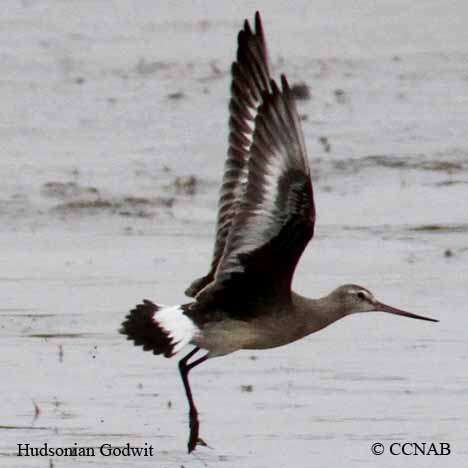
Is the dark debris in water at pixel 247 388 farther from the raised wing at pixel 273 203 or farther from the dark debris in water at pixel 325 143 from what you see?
the dark debris in water at pixel 325 143

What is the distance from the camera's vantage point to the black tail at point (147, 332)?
834 centimetres

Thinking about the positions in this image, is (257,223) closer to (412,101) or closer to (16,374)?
(16,374)

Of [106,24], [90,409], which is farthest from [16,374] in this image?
[106,24]

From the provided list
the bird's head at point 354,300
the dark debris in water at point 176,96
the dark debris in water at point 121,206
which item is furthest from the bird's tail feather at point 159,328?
the dark debris in water at point 176,96

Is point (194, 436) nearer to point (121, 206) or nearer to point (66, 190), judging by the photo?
point (121, 206)

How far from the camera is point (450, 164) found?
1458 centimetres

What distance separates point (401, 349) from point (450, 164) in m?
5.08

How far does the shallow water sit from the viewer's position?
8.43 metres

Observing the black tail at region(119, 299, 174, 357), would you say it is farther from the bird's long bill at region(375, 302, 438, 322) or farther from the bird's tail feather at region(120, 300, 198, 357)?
the bird's long bill at region(375, 302, 438, 322)

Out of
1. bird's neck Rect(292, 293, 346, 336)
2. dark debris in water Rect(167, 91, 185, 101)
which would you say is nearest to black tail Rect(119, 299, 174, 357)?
bird's neck Rect(292, 293, 346, 336)

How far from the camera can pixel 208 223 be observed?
1276 centimetres

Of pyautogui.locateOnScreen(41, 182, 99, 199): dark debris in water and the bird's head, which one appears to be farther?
pyautogui.locateOnScreen(41, 182, 99, 199): dark debris in water

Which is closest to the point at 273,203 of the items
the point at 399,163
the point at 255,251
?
the point at 255,251

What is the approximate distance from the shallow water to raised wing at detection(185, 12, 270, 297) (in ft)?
2.26
